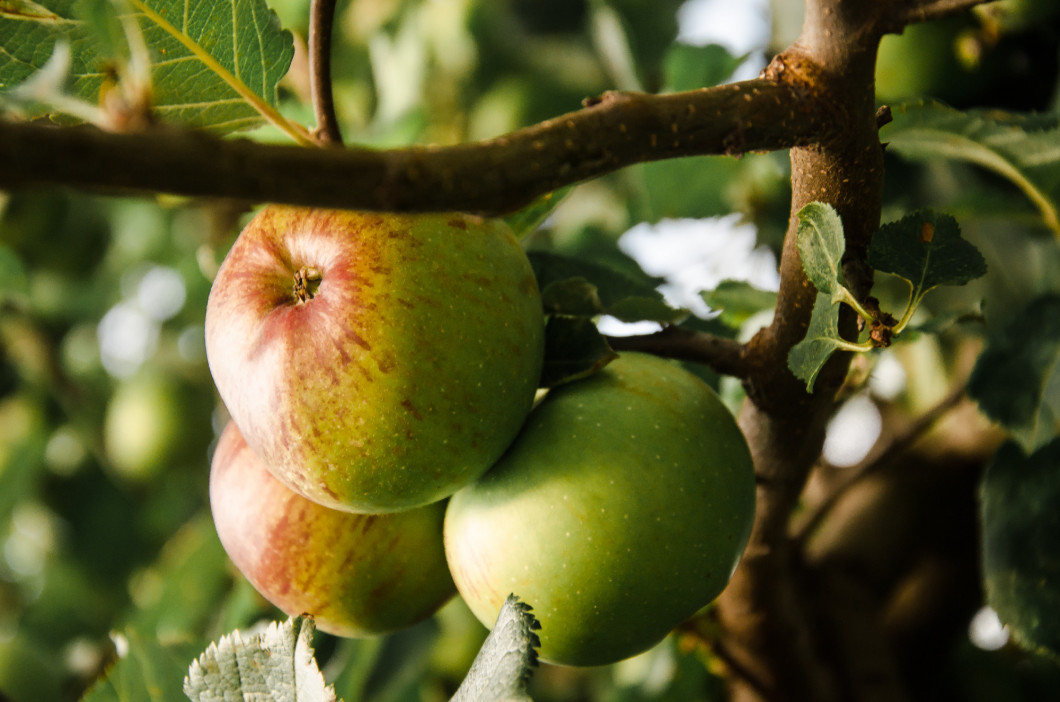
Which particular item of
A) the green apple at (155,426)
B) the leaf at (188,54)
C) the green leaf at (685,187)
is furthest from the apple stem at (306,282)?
the green apple at (155,426)

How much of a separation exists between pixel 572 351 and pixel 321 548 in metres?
0.21

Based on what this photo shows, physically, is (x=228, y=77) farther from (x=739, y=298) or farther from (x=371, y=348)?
(x=739, y=298)

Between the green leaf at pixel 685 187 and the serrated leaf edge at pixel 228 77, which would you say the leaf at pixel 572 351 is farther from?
the green leaf at pixel 685 187

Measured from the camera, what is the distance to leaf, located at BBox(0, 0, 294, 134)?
470mm

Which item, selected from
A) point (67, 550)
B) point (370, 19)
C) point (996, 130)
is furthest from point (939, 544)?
point (67, 550)

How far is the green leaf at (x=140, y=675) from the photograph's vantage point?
0.61 m

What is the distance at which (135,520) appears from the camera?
184cm

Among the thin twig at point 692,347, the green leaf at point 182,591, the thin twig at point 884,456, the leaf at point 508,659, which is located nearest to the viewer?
the leaf at point 508,659

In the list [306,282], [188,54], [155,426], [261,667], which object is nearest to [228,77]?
[188,54]

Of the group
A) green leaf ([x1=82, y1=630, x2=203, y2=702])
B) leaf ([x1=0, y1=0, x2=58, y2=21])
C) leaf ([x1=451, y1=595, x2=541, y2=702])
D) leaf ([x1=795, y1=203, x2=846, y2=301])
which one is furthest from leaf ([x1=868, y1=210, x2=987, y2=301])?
A: green leaf ([x1=82, y1=630, x2=203, y2=702])

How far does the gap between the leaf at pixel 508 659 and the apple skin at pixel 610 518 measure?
0.19 feet

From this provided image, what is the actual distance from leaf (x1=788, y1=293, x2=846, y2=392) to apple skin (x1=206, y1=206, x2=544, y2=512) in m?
0.15

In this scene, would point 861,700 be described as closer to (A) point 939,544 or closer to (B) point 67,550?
(A) point 939,544

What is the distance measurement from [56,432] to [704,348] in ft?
6.10
